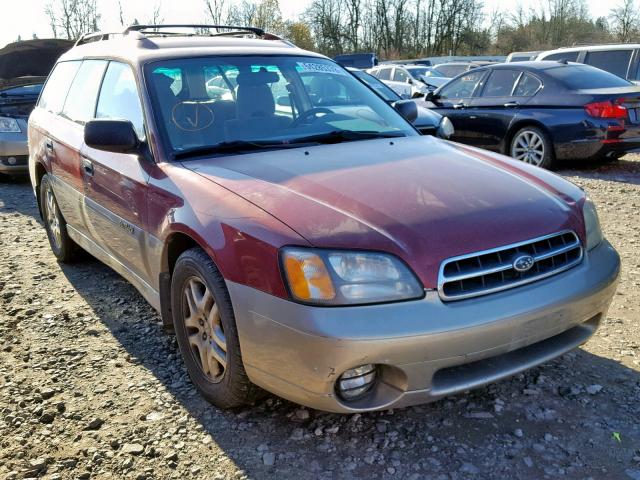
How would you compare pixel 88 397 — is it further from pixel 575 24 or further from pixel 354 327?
pixel 575 24

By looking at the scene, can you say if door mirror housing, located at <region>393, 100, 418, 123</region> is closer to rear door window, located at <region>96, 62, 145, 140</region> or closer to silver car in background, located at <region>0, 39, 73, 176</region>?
rear door window, located at <region>96, 62, 145, 140</region>

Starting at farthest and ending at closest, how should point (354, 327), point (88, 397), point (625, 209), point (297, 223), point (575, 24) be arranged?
point (575, 24) → point (625, 209) → point (88, 397) → point (297, 223) → point (354, 327)

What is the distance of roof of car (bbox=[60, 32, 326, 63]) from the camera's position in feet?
11.7

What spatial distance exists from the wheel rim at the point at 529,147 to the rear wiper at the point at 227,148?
593 centimetres

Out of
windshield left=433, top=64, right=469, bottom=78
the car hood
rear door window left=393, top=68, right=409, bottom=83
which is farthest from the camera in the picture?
windshield left=433, top=64, right=469, bottom=78

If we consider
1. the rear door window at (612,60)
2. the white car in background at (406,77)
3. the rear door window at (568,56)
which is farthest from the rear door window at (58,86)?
the white car in background at (406,77)

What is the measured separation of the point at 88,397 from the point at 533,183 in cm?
233

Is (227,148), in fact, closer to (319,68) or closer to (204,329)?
(204,329)

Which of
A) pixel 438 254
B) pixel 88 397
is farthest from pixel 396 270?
pixel 88 397

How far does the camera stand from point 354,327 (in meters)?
2.19

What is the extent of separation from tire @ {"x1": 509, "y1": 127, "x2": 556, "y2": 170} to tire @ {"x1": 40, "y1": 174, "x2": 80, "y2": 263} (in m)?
5.59

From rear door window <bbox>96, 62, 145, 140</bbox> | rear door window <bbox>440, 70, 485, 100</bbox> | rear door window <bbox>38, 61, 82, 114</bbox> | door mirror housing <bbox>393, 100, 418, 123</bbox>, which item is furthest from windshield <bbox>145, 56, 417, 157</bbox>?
rear door window <bbox>440, 70, 485, 100</bbox>

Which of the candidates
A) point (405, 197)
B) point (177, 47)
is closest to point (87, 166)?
point (177, 47)

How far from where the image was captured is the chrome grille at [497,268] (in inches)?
90.5
